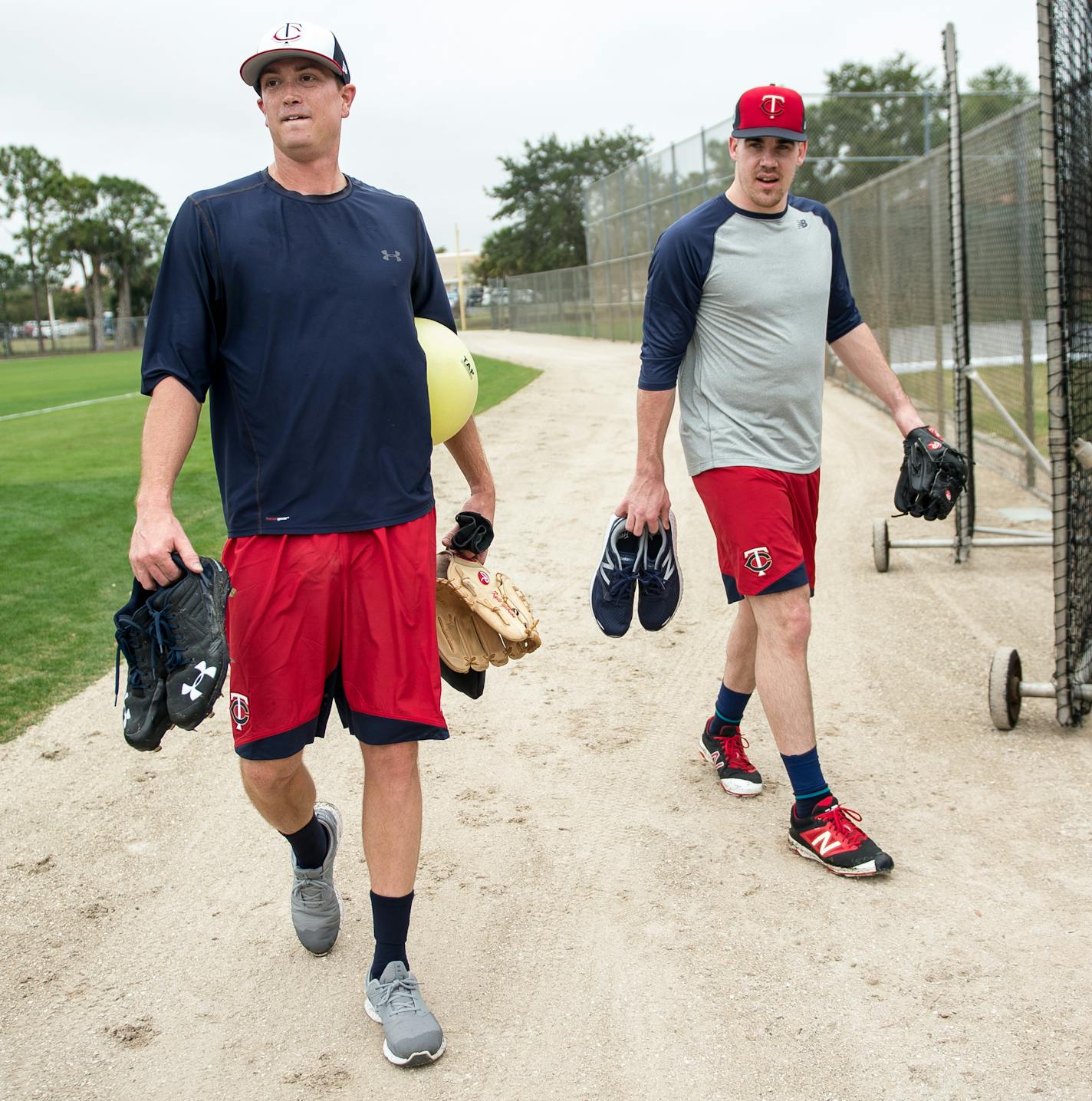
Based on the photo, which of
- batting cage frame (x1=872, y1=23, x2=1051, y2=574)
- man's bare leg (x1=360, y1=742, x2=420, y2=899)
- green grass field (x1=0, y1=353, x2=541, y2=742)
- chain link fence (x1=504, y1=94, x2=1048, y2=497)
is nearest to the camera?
man's bare leg (x1=360, y1=742, x2=420, y2=899)

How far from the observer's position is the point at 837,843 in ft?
12.4

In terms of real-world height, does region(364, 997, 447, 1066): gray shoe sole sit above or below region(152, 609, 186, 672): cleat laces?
below

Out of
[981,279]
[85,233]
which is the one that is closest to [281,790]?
[981,279]

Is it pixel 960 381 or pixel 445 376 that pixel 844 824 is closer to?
pixel 445 376

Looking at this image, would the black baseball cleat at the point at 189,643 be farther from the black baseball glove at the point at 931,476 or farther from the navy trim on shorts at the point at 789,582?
the black baseball glove at the point at 931,476

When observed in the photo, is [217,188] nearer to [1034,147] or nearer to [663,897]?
[663,897]

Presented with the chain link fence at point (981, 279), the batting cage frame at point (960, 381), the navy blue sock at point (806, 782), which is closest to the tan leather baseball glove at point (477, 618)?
the navy blue sock at point (806, 782)

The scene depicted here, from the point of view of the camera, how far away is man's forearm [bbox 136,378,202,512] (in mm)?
2822

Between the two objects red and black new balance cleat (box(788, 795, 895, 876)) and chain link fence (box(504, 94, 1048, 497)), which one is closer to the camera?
red and black new balance cleat (box(788, 795, 895, 876))

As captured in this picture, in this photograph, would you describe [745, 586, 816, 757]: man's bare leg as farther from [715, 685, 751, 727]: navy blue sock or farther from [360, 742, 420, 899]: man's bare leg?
[360, 742, 420, 899]: man's bare leg

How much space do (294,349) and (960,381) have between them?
548cm

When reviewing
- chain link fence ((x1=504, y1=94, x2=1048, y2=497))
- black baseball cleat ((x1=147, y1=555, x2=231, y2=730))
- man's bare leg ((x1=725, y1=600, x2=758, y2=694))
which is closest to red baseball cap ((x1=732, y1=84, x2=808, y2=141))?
man's bare leg ((x1=725, y1=600, x2=758, y2=694))

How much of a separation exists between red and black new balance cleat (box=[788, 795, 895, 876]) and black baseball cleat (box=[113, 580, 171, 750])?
6.81ft

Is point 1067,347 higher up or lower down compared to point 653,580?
higher up
